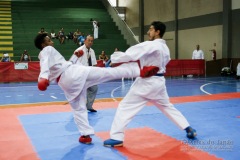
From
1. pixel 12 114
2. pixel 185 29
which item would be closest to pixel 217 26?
pixel 185 29

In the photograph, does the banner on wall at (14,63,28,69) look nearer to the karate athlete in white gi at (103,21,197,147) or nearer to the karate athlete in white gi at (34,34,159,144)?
the karate athlete in white gi at (34,34,159,144)

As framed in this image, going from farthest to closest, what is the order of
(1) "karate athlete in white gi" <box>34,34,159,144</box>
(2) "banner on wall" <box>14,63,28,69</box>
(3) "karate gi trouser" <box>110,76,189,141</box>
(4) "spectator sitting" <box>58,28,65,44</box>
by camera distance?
(4) "spectator sitting" <box>58,28,65,44</box> → (2) "banner on wall" <box>14,63,28,69</box> → (3) "karate gi trouser" <box>110,76,189,141</box> → (1) "karate athlete in white gi" <box>34,34,159,144</box>

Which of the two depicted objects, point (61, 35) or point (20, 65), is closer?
point (20, 65)

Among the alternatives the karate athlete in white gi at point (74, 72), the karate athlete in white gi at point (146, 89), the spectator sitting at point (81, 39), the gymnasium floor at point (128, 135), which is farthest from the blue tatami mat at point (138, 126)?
the spectator sitting at point (81, 39)

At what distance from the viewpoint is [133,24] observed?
29.1m

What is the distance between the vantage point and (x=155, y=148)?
4.38m

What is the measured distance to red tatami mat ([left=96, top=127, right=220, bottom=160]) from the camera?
4.01m

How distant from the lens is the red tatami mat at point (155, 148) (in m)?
4.01

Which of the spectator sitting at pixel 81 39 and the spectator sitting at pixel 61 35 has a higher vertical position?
the spectator sitting at pixel 61 35

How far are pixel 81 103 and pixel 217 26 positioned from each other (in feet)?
55.9

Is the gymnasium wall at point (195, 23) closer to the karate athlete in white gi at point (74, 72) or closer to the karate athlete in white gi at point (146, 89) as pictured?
the karate athlete in white gi at point (146, 89)

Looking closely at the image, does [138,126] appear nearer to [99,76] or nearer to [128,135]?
[128,135]

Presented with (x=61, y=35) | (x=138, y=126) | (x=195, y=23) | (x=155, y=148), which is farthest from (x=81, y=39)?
(x=155, y=148)

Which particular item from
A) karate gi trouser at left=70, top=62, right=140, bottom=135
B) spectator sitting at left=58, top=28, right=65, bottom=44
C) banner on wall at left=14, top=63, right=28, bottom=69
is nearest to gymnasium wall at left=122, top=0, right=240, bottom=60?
spectator sitting at left=58, top=28, right=65, bottom=44
